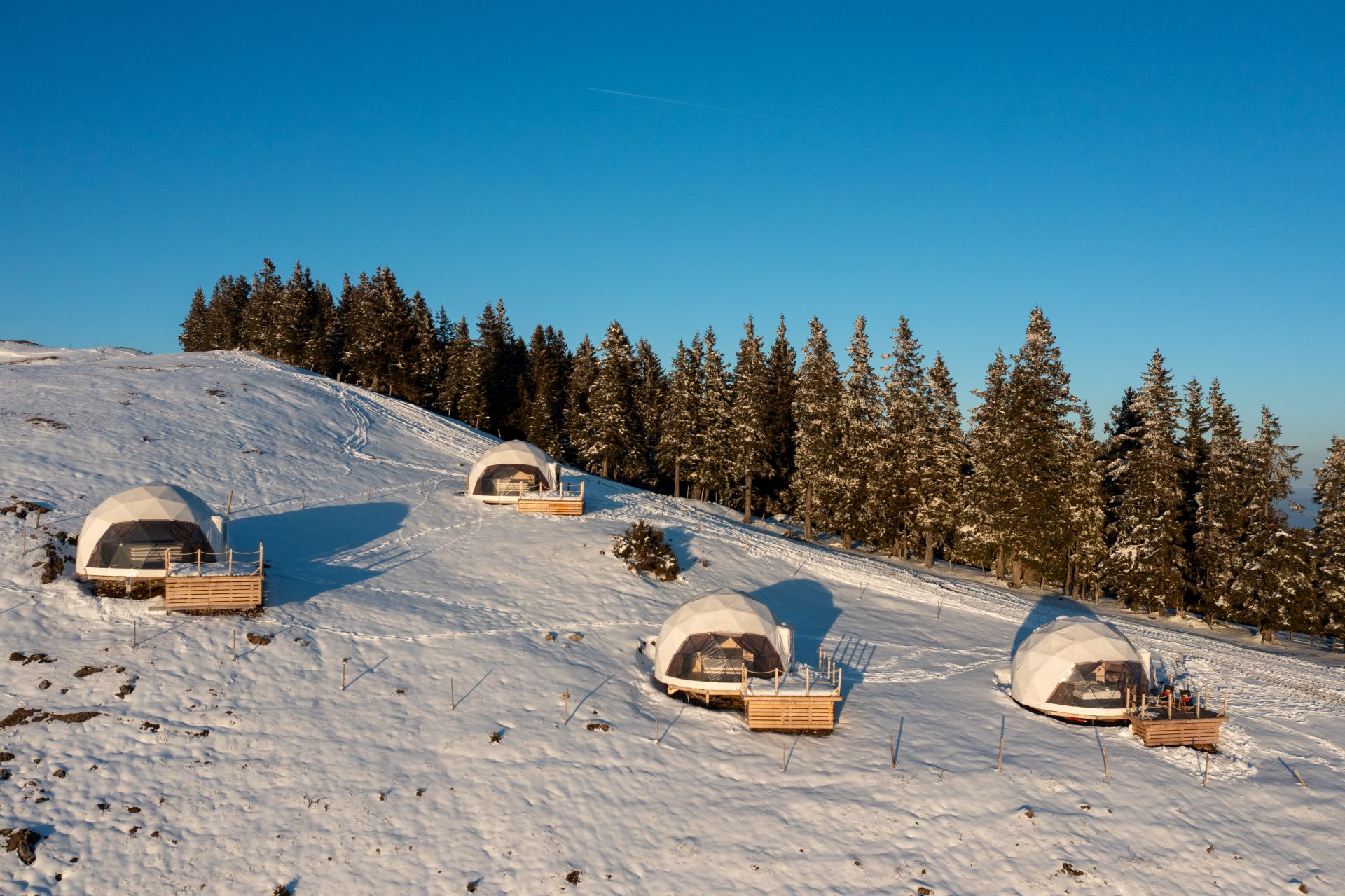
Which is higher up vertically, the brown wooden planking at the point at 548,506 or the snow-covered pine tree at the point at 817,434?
the snow-covered pine tree at the point at 817,434

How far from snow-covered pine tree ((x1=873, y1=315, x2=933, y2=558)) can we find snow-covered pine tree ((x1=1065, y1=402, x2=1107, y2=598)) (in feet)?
25.3

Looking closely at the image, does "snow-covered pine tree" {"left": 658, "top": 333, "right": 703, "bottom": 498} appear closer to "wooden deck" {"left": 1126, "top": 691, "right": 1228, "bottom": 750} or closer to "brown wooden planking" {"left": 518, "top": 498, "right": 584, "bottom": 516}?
"brown wooden planking" {"left": 518, "top": 498, "right": 584, "bottom": 516}

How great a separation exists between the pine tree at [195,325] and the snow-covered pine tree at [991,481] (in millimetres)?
101004

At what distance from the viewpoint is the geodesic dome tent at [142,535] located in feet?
75.1

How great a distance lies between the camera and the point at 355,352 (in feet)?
241

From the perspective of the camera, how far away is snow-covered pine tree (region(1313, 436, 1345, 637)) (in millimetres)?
36781

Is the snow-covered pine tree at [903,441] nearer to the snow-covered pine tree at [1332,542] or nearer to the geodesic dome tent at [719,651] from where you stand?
the snow-covered pine tree at [1332,542]

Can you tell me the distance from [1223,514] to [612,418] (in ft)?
129

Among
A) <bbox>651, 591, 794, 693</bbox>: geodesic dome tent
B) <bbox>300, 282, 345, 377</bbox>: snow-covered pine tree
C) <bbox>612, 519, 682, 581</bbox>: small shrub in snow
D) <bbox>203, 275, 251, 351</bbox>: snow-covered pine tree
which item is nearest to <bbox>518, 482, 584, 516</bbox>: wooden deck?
<bbox>612, 519, 682, 581</bbox>: small shrub in snow

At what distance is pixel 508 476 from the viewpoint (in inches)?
1564

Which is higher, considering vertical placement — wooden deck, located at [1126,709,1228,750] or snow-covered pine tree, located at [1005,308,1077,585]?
snow-covered pine tree, located at [1005,308,1077,585]

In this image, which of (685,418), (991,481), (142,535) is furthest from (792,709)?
(685,418)

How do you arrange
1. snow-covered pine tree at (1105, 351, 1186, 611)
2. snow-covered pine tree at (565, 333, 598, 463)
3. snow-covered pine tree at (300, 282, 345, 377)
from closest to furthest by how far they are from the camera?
snow-covered pine tree at (1105, 351, 1186, 611) → snow-covered pine tree at (565, 333, 598, 463) → snow-covered pine tree at (300, 282, 345, 377)

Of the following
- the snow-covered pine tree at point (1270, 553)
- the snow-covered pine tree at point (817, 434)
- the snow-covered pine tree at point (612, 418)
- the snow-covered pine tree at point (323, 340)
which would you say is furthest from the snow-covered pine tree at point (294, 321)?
the snow-covered pine tree at point (1270, 553)
